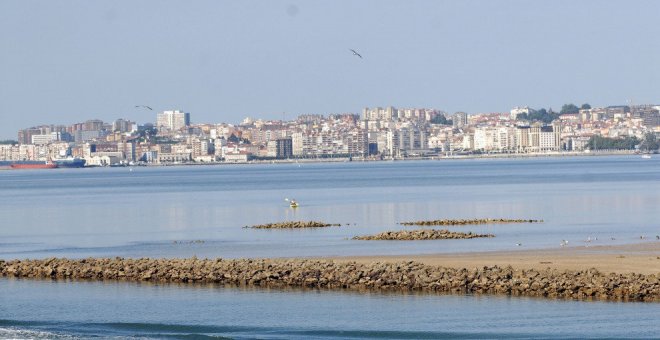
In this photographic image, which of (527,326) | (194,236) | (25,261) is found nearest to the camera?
(527,326)

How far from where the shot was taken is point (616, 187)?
65688mm

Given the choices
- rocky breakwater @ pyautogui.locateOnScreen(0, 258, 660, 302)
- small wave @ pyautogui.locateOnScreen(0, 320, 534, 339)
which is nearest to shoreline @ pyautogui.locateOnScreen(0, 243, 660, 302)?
rocky breakwater @ pyautogui.locateOnScreen(0, 258, 660, 302)

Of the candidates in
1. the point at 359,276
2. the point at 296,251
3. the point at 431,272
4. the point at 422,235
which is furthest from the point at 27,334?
the point at 422,235

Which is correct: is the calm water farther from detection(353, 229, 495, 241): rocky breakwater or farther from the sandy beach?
the sandy beach

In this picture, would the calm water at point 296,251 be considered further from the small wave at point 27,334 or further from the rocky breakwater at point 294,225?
the rocky breakwater at point 294,225

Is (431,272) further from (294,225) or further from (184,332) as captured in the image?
(294,225)

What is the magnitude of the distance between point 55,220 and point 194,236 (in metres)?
10.9

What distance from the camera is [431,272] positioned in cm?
2198

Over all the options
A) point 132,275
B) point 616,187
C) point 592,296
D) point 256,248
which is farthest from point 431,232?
point 616,187

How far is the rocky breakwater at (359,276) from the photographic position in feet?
65.8

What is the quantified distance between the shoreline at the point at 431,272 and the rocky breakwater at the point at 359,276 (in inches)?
0.6

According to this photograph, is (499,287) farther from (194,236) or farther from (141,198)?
(141,198)

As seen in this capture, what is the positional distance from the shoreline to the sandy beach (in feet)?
0.06

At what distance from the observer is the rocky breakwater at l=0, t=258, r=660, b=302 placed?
65.8ft
